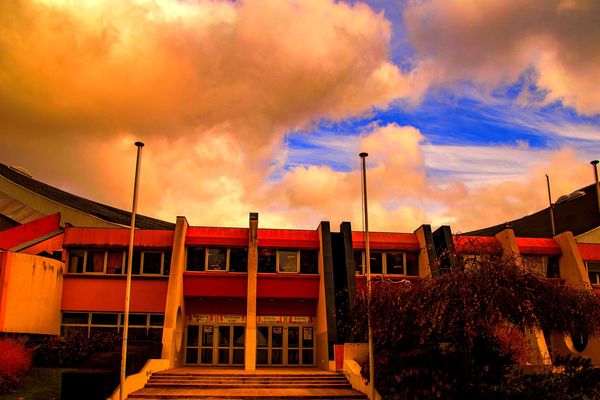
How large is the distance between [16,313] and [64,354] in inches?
131

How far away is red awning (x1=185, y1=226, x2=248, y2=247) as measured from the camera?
31078 mm

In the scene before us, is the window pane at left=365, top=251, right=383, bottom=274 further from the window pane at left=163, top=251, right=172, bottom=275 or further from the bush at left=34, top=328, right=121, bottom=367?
the bush at left=34, top=328, right=121, bottom=367

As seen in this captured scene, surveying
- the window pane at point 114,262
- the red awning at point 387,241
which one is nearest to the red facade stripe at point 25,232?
the window pane at point 114,262

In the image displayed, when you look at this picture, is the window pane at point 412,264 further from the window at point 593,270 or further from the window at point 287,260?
the window at point 593,270

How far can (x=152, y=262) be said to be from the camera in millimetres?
30906

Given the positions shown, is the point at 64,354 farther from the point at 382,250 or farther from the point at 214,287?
the point at 382,250

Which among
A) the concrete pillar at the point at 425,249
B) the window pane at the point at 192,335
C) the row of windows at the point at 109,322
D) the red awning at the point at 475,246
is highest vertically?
the concrete pillar at the point at 425,249

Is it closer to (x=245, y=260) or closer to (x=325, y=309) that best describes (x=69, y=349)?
(x=245, y=260)

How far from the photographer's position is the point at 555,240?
33.1 m

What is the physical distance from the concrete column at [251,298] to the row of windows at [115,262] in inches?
176

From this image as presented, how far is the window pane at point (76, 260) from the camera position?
3056cm

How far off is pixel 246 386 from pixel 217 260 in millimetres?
9566

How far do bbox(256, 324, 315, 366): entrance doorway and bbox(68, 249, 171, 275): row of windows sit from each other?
6.18 m

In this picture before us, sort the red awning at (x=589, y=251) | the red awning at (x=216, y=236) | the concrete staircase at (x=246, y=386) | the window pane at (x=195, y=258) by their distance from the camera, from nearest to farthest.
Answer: the concrete staircase at (x=246, y=386), the red awning at (x=216, y=236), the window pane at (x=195, y=258), the red awning at (x=589, y=251)
